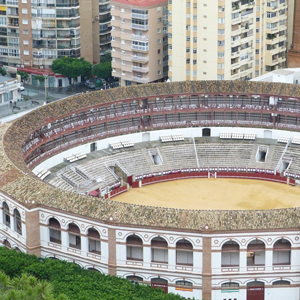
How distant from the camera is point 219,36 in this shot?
184 meters

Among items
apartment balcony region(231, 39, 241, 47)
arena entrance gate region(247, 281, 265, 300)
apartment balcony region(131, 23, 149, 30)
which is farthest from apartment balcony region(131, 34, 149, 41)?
arena entrance gate region(247, 281, 265, 300)

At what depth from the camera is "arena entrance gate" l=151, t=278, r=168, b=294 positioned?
395ft

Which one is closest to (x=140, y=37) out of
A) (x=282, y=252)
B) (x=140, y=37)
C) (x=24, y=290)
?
(x=140, y=37)

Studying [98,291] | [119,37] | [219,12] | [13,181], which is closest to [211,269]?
[98,291]

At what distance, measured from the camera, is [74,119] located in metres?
161

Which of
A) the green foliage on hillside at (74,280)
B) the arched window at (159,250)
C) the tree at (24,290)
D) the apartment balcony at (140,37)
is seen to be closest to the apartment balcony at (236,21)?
the apartment balcony at (140,37)

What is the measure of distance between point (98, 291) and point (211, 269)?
49.7ft

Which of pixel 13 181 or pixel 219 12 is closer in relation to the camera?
pixel 13 181

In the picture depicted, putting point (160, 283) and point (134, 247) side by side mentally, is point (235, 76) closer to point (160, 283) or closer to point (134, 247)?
point (134, 247)

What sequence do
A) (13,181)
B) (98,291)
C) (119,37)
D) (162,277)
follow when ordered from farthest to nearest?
1. (119,37)
2. (13,181)
3. (162,277)
4. (98,291)

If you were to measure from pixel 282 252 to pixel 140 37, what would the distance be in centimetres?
8407

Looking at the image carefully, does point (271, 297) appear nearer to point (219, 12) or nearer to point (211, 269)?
point (211, 269)

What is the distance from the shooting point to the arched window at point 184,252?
391 ft

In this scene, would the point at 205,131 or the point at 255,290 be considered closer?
the point at 255,290
